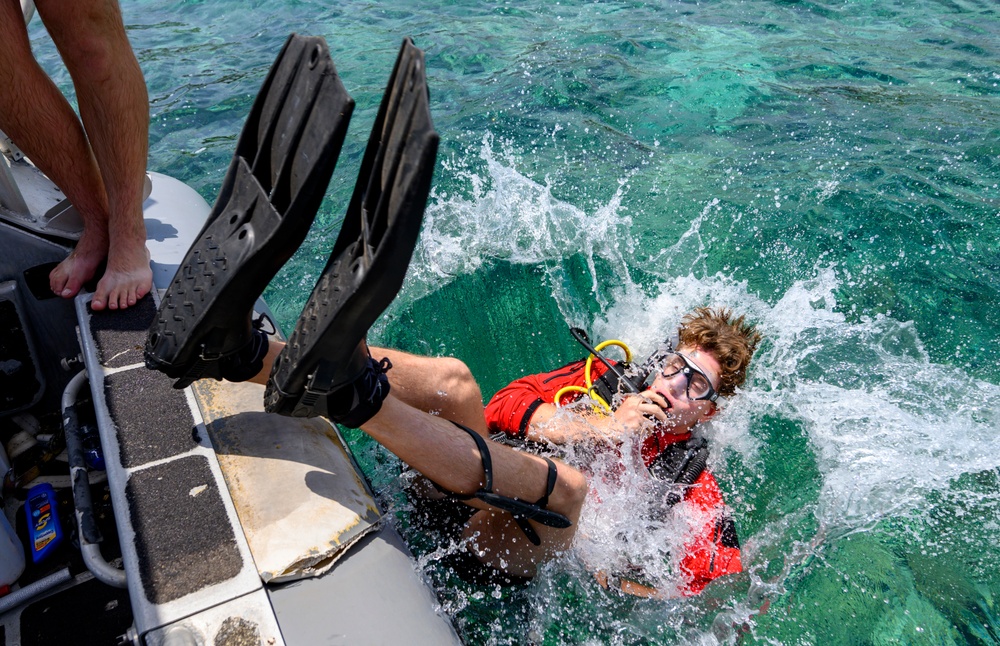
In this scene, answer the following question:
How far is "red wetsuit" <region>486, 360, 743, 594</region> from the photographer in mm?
2562

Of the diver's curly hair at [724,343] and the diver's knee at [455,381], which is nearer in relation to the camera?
the diver's knee at [455,381]

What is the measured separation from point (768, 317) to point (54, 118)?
3.40 meters

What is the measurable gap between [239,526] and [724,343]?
207 cm

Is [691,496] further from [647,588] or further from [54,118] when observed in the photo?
[54,118]

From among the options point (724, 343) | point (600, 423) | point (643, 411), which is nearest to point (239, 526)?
point (600, 423)

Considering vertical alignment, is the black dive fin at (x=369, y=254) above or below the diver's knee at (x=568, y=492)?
above

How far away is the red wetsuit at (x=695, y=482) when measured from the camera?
2.56 metres

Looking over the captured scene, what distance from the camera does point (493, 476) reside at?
2207 millimetres

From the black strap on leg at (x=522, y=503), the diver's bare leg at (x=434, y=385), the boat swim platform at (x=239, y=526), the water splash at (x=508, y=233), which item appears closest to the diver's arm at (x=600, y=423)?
the diver's bare leg at (x=434, y=385)

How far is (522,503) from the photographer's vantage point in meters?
2.22

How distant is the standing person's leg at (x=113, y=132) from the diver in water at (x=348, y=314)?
759 mm

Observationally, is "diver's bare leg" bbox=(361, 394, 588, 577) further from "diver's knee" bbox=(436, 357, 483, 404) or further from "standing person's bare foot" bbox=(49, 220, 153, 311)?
"standing person's bare foot" bbox=(49, 220, 153, 311)

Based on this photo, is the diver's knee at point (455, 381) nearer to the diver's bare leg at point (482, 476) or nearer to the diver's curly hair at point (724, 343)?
the diver's bare leg at point (482, 476)

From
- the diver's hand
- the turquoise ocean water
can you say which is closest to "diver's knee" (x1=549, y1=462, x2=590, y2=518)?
the turquoise ocean water
